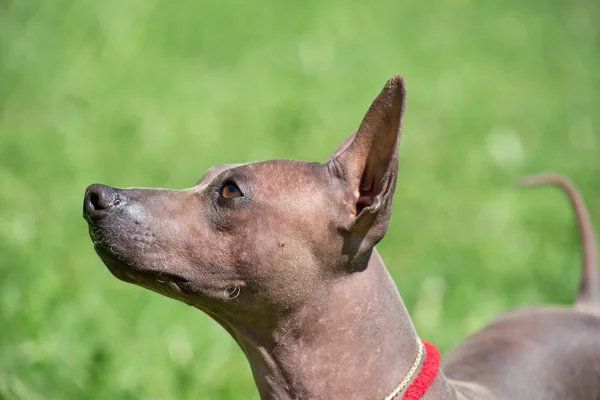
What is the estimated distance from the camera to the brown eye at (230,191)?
290cm

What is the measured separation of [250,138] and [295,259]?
4.46m

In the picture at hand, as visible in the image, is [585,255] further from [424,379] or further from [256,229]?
[256,229]

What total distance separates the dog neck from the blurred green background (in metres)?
1.46

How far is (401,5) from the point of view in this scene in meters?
10.4

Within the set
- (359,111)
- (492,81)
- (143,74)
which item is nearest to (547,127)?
(492,81)

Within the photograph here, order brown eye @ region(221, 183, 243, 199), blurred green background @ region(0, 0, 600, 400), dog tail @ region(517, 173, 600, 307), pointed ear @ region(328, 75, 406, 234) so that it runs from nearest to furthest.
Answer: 1. pointed ear @ region(328, 75, 406, 234)
2. brown eye @ region(221, 183, 243, 199)
3. dog tail @ region(517, 173, 600, 307)
4. blurred green background @ region(0, 0, 600, 400)

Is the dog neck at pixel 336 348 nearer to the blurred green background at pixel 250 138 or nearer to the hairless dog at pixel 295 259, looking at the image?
the hairless dog at pixel 295 259

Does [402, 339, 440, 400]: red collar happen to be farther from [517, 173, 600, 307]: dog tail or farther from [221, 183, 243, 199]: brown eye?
[517, 173, 600, 307]: dog tail

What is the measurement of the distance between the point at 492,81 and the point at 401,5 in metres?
1.83

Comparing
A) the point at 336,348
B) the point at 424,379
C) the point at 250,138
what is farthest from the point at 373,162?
the point at 250,138

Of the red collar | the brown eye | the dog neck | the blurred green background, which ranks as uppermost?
the brown eye

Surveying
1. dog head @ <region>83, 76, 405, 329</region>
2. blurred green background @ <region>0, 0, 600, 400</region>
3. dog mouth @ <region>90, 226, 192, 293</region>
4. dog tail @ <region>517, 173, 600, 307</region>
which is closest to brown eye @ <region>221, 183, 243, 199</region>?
dog head @ <region>83, 76, 405, 329</region>

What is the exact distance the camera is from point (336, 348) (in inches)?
115

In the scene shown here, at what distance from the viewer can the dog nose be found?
111 inches
